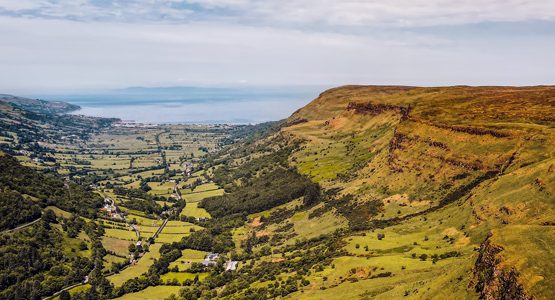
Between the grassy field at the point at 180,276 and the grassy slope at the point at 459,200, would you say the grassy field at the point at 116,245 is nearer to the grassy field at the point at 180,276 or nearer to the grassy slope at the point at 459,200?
the grassy field at the point at 180,276

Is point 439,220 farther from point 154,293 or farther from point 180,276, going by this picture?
point 154,293

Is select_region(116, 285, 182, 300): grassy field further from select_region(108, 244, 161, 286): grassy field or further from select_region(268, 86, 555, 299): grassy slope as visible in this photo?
select_region(268, 86, 555, 299): grassy slope

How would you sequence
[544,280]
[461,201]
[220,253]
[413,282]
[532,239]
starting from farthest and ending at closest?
[220,253] < [461,201] < [413,282] < [532,239] < [544,280]

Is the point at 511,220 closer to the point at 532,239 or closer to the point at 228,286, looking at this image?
the point at 532,239

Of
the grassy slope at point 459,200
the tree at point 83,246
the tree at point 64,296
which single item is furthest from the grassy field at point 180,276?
the grassy slope at point 459,200

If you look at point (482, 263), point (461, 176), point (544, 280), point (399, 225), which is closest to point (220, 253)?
point (399, 225)

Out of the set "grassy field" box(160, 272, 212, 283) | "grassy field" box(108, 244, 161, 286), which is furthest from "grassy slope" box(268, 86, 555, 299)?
"grassy field" box(108, 244, 161, 286)
